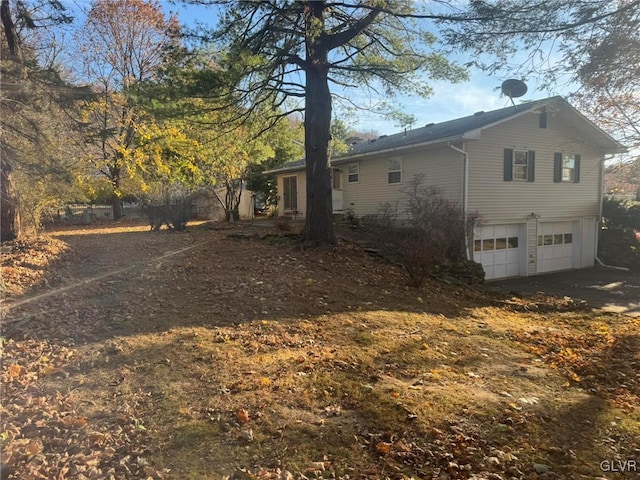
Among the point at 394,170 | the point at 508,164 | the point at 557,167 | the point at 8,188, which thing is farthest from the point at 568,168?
the point at 8,188

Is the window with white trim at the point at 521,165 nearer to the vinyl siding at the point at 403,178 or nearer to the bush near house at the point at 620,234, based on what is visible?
the vinyl siding at the point at 403,178

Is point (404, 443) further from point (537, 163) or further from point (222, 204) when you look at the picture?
point (222, 204)

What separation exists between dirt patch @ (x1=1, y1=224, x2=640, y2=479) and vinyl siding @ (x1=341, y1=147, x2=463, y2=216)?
6896 millimetres

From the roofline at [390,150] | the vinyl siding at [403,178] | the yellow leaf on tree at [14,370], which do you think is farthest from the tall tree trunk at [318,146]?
the yellow leaf on tree at [14,370]

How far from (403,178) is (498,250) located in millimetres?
4399

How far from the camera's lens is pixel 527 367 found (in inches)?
199

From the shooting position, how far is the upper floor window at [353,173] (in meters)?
18.0

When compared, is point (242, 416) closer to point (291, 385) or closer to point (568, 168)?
point (291, 385)

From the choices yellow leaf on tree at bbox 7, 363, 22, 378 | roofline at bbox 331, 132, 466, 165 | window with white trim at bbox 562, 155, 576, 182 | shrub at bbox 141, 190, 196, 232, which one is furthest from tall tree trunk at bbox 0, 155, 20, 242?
window with white trim at bbox 562, 155, 576, 182

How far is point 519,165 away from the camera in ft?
50.0

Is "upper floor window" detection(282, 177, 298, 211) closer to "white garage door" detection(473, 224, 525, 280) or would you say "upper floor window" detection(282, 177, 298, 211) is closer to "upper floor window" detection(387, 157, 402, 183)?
"upper floor window" detection(387, 157, 402, 183)

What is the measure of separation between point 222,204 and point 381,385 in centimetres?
2241

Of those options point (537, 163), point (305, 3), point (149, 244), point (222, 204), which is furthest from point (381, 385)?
point (222, 204)

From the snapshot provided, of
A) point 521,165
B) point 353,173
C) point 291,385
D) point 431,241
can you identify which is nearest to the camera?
point 291,385
